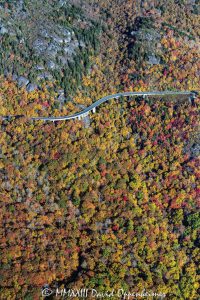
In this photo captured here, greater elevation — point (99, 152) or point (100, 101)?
point (100, 101)

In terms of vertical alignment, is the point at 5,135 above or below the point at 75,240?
above

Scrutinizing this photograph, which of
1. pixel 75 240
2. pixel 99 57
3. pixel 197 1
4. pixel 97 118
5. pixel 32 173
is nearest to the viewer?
pixel 75 240

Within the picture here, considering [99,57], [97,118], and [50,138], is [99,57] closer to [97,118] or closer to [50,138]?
[97,118]

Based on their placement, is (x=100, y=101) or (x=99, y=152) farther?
(x=100, y=101)

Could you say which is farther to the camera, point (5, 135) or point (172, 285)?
point (5, 135)

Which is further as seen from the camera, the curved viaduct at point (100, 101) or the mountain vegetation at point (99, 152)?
the curved viaduct at point (100, 101)

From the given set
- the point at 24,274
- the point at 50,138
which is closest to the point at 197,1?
the point at 50,138

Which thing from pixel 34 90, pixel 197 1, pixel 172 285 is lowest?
pixel 172 285

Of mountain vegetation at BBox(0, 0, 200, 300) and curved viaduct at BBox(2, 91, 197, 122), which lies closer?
mountain vegetation at BBox(0, 0, 200, 300)

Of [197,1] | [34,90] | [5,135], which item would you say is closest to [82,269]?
[5,135]

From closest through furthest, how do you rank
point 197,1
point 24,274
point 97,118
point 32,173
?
point 24,274 → point 32,173 → point 97,118 → point 197,1
